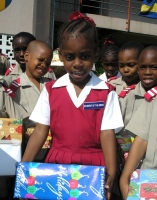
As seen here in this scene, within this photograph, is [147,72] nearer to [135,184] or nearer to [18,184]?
[135,184]

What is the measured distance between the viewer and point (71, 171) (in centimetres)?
186

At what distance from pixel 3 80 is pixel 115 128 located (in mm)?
1346

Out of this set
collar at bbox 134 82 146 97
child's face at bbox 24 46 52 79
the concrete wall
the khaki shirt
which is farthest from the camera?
the concrete wall

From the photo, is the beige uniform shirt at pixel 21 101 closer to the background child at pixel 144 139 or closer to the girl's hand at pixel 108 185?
the background child at pixel 144 139

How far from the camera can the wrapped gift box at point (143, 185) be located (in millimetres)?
1856

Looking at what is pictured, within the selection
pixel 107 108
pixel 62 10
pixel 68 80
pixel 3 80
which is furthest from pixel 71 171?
pixel 62 10

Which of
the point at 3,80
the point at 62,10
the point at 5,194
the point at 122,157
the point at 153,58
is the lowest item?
the point at 5,194

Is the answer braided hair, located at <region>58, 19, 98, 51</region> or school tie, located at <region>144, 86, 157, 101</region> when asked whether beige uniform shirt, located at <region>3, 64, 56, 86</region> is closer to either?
braided hair, located at <region>58, 19, 98, 51</region>

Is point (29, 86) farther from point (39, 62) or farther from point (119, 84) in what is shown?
point (119, 84)

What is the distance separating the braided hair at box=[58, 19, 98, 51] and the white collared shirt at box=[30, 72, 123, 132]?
0.21 m

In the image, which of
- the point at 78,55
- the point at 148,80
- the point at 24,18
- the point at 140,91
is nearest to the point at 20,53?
the point at 140,91

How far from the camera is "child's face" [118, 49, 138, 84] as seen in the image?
3.30m

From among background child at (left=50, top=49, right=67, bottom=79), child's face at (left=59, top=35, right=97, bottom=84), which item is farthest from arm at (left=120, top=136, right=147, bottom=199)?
background child at (left=50, top=49, right=67, bottom=79)

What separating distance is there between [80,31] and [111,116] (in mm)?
493
